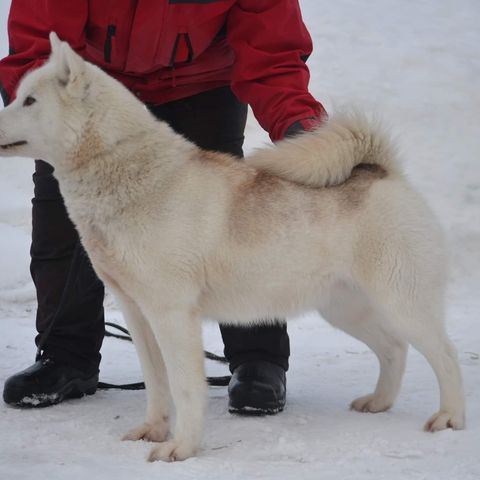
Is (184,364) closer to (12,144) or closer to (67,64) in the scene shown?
(12,144)

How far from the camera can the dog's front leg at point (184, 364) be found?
3.03 metres

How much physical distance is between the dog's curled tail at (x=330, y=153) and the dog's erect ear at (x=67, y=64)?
79cm

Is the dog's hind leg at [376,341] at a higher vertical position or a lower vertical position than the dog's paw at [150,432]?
higher

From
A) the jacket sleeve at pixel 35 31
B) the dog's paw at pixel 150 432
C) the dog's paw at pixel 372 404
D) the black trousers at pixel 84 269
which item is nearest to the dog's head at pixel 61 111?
the jacket sleeve at pixel 35 31

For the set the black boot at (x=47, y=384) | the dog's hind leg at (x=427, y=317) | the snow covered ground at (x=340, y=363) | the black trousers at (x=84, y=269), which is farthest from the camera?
the black trousers at (x=84, y=269)

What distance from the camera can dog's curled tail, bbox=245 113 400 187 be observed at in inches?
131

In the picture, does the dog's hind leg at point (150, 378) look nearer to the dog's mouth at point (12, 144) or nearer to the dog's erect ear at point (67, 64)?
the dog's mouth at point (12, 144)

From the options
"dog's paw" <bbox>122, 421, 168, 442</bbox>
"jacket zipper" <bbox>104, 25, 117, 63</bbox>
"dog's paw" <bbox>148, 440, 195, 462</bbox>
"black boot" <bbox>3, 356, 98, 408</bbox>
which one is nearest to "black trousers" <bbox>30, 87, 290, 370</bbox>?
"black boot" <bbox>3, 356, 98, 408</bbox>

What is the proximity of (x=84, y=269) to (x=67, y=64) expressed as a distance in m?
1.16

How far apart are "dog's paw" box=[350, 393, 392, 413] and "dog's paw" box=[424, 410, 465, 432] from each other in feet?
1.21

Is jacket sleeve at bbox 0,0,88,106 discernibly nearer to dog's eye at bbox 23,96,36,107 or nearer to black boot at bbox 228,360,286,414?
dog's eye at bbox 23,96,36,107

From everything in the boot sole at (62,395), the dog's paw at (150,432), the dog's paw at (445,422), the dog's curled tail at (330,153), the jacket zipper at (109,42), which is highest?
the jacket zipper at (109,42)

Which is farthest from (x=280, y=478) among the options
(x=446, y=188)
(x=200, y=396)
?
(x=446, y=188)

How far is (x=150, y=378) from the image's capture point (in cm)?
334
